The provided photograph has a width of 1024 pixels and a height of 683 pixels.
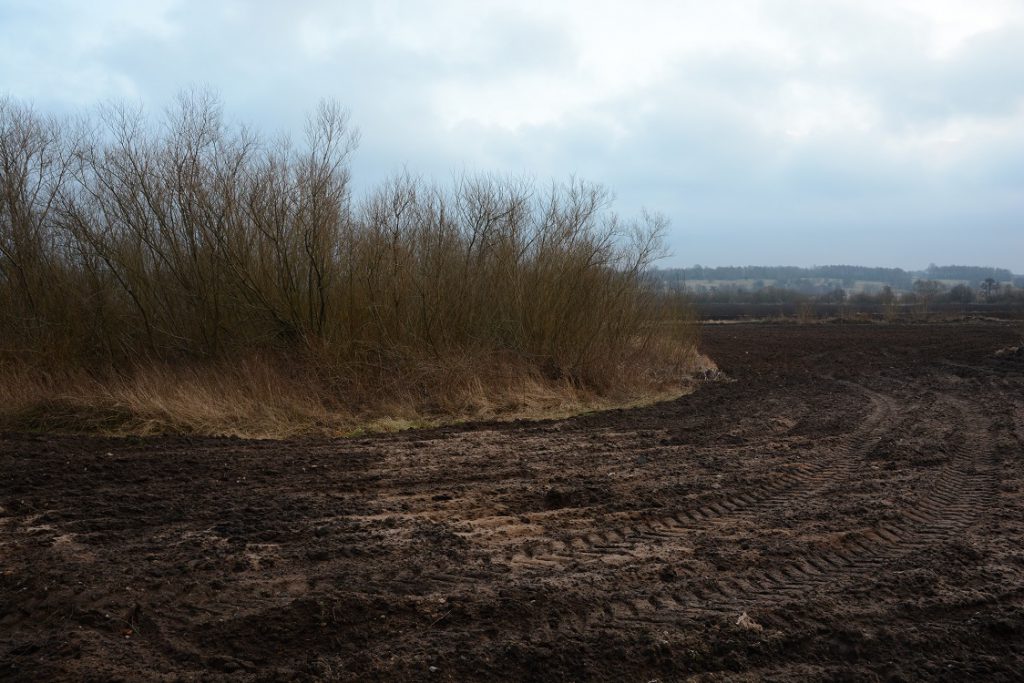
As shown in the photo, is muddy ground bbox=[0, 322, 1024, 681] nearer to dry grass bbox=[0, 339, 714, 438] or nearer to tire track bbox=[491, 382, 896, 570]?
tire track bbox=[491, 382, 896, 570]

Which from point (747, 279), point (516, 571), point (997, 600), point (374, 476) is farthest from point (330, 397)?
point (747, 279)

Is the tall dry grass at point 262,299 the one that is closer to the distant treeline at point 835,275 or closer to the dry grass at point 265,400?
the dry grass at point 265,400

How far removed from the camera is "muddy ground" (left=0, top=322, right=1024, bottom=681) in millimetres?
4227

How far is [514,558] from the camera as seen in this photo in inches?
230

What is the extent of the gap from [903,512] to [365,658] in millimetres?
5234

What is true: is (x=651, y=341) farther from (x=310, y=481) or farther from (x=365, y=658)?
(x=365, y=658)

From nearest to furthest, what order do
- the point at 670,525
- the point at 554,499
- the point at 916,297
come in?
the point at 670,525
the point at 554,499
the point at 916,297

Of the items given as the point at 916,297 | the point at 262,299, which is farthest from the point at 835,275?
the point at 262,299

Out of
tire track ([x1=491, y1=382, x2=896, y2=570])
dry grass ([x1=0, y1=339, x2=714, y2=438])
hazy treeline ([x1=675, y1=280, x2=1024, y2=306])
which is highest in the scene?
hazy treeline ([x1=675, y1=280, x2=1024, y2=306])

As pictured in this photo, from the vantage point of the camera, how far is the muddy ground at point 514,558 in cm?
423

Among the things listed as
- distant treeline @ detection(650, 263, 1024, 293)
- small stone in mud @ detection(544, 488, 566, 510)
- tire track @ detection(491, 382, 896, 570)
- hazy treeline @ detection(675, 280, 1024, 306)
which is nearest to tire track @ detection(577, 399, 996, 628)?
tire track @ detection(491, 382, 896, 570)

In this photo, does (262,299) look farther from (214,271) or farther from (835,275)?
(835,275)

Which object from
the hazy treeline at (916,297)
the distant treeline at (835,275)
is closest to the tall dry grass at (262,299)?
the hazy treeline at (916,297)

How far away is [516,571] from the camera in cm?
554
